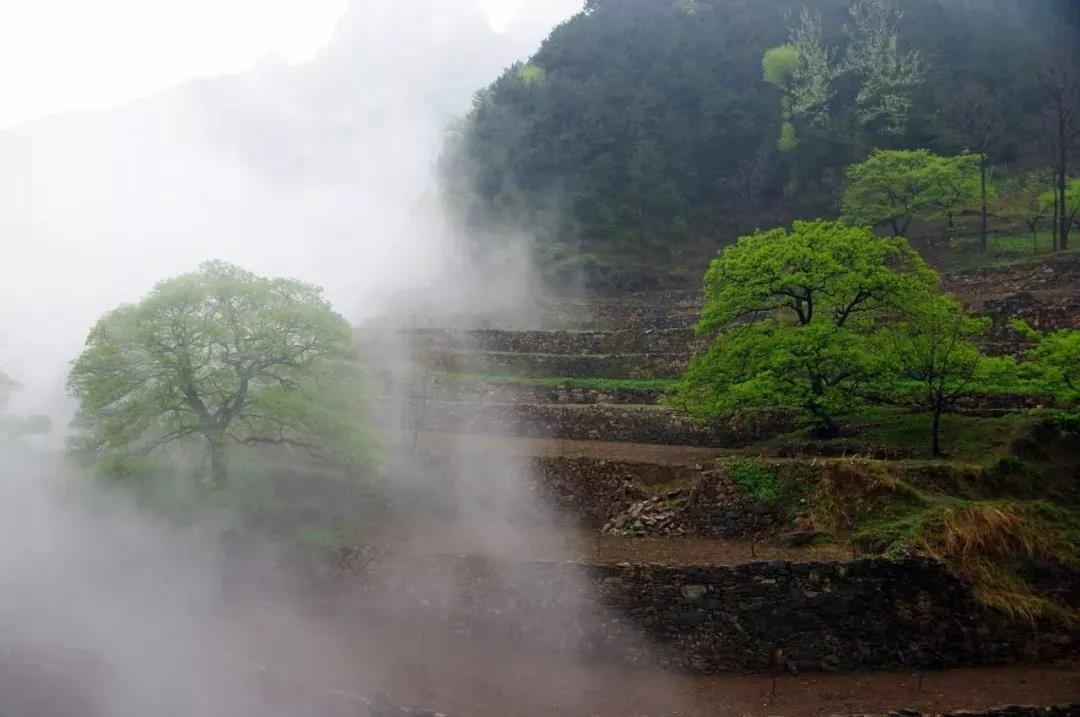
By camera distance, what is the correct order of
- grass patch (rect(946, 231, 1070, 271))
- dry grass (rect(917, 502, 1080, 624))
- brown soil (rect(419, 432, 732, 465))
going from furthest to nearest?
1. grass patch (rect(946, 231, 1070, 271))
2. brown soil (rect(419, 432, 732, 465))
3. dry grass (rect(917, 502, 1080, 624))

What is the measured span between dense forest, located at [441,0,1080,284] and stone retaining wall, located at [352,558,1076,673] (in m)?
20.3

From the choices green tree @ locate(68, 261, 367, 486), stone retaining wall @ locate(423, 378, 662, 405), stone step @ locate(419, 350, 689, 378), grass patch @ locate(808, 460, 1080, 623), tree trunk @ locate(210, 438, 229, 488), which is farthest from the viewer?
stone step @ locate(419, 350, 689, 378)

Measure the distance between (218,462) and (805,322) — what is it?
10.5m

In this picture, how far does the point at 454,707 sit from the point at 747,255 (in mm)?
9676

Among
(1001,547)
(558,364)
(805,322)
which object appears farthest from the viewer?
(558,364)

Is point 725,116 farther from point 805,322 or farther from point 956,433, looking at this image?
point 956,433

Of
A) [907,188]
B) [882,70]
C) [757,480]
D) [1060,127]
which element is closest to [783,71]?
[882,70]

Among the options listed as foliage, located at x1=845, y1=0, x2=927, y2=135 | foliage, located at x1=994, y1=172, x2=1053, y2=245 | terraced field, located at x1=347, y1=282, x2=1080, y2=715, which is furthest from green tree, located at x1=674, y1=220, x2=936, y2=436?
foliage, located at x1=845, y1=0, x2=927, y2=135

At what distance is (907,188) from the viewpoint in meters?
27.9

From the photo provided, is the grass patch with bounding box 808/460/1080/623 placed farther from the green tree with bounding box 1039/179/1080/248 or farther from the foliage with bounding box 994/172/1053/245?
the foliage with bounding box 994/172/1053/245

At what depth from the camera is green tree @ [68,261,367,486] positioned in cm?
1117

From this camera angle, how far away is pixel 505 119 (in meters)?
39.5

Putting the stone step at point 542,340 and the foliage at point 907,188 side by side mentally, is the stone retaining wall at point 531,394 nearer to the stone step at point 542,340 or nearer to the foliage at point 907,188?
Answer: the stone step at point 542,340

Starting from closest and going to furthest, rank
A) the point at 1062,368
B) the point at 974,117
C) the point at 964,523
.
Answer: the point at 964,523
the point at 1062,368
the point at 974,117
